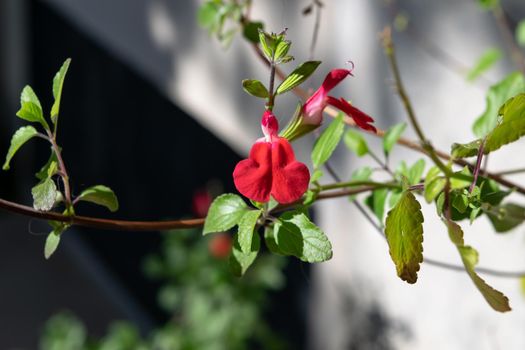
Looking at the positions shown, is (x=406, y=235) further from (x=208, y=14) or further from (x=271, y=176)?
(x=208, y=14)

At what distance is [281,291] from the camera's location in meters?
2.18

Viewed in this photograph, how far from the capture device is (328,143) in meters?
0.55

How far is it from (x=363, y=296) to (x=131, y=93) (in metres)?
1.53

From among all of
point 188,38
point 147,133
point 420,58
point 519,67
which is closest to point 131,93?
point 147,133

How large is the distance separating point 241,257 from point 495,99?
28 cm

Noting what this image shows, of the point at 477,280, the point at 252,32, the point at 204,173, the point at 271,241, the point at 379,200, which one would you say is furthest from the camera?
the point at 204,173

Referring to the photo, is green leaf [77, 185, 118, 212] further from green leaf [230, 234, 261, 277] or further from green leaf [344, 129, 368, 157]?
green leaf [344, 129, 368, 157]

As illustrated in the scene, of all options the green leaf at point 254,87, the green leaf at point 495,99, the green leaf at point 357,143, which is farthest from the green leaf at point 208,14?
the green leaf at point 254,87

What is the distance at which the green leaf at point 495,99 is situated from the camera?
620 mm

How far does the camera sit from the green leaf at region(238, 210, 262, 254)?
0.45 meters

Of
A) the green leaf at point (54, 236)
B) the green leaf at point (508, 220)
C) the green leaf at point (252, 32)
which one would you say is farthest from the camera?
the green leaf at point (252, 32)

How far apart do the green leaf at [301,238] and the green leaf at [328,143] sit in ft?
0.31

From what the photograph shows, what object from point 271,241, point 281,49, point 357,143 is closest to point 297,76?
point 281,49

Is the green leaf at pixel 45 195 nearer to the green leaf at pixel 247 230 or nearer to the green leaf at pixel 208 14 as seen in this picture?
the green leaf at pixel 247 230
